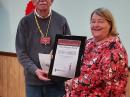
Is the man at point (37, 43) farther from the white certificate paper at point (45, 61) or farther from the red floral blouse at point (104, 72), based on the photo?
the red floral blouse at point (104, 72)

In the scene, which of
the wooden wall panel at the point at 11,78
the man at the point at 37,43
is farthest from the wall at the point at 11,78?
the man at the point at 37,43

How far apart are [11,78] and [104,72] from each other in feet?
8.53

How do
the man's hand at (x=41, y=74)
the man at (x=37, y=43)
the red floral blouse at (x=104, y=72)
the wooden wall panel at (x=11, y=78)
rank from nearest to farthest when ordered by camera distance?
the red floral blouse at (x=104, y=72) < the man's hand at (x=41, y=74) < the man at (x=37, y=43) < the wooden wall panel at (x=11, y=78)

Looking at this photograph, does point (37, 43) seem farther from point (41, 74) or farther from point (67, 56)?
point (67, 56)

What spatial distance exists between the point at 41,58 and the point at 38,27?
22cm

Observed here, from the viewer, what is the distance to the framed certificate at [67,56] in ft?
5.89

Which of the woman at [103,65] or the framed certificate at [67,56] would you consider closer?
the woman at [103,65]

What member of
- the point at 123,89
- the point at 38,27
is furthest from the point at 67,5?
the point at 123,89

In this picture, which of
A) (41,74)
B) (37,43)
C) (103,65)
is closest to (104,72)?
(103,65)

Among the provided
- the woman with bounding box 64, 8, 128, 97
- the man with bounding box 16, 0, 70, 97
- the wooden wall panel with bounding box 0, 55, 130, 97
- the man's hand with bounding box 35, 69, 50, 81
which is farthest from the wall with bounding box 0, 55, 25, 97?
the woman with bounding box 64, 8, 128, 97

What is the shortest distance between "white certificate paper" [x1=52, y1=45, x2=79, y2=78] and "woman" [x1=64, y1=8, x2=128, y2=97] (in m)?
0.06

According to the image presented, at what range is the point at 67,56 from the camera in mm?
1838

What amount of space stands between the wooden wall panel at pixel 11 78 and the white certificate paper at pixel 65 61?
2.08 meters

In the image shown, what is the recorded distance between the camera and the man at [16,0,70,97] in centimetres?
211
